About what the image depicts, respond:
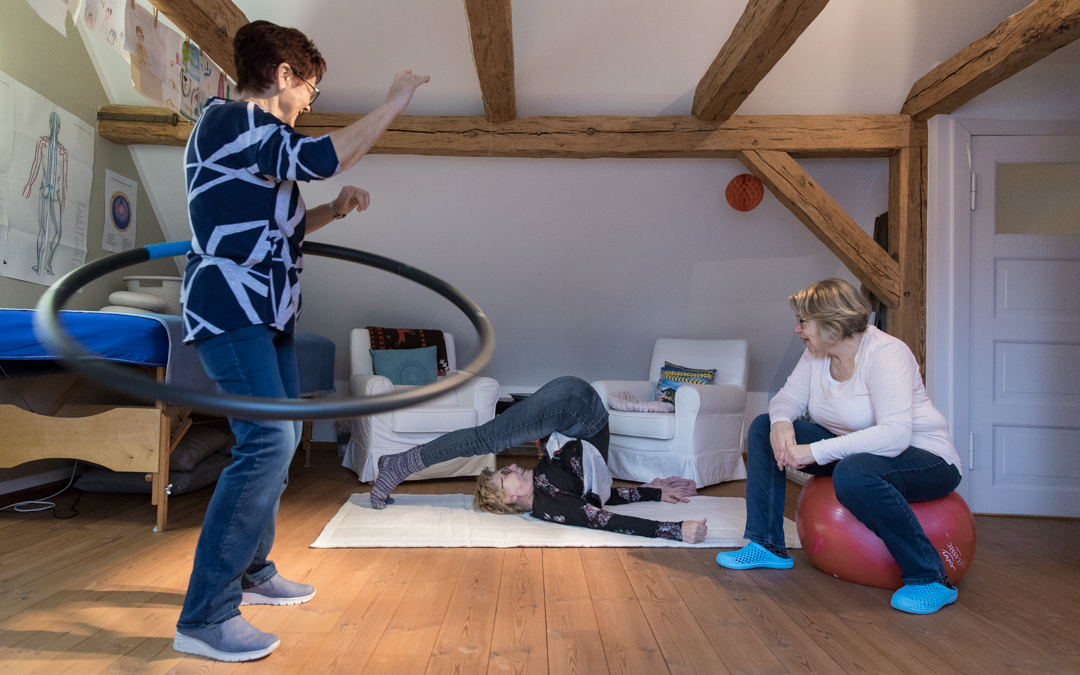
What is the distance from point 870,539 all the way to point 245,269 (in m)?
1.80

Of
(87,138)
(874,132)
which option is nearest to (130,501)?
(87,138)

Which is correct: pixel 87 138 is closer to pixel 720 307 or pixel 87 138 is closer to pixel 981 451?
pixel 720 307

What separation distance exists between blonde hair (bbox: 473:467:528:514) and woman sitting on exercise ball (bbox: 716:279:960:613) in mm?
869

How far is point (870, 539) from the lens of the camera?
1945mm

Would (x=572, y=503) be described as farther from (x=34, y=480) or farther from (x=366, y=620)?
(x=34, y=480)

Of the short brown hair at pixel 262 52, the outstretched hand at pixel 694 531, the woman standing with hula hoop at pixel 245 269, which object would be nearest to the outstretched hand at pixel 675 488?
the outstretched hand at pixel 694 531

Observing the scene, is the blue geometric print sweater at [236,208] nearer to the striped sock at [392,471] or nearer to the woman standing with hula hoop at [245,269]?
the woman standing with hula hoop at [245,269]

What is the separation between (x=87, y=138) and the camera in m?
3.58

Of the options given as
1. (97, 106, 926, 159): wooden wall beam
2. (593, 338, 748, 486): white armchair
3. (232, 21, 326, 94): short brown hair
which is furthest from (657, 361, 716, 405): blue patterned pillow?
(232, 21, 326, 94): short brown hair

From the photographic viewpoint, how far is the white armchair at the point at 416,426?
11.4 feet

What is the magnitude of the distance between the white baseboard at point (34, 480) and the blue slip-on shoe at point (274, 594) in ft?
6.30

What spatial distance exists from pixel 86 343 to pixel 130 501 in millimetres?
1002

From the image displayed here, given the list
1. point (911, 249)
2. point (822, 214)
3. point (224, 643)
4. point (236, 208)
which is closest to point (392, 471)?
point (224, 643)

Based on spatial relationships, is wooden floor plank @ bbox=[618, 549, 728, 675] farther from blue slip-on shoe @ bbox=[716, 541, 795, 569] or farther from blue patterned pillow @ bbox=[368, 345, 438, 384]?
blue patterned pillow @ bbox=[368, 345, 438, 384]
